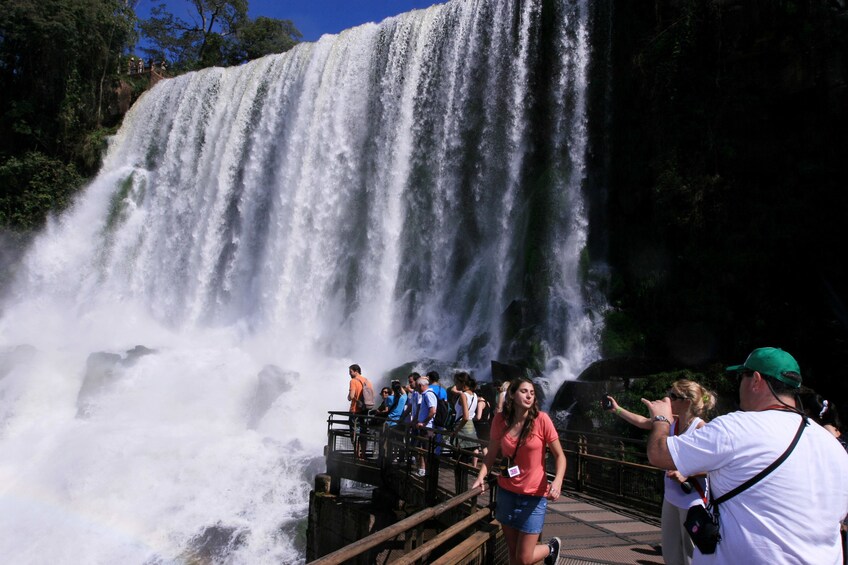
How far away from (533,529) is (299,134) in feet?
79.6

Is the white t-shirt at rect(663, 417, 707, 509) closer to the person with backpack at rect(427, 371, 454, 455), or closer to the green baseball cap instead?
the green baseball cap

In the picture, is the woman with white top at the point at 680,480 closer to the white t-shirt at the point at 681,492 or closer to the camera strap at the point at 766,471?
the white t-shirt at the point at 681,492

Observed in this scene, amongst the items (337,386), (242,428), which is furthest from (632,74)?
(242,428)

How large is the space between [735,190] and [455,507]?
13.4m

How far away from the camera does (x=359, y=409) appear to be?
1188 centimetres

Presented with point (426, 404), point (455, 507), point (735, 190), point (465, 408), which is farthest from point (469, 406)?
point (735, 190)

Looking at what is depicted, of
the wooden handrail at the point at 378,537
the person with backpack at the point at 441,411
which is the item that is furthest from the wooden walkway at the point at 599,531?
the wooden handrail at the point at 378,537

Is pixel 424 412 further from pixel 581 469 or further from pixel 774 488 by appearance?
pixel 774 488

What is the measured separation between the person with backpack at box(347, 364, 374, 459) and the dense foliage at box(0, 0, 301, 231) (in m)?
30.1

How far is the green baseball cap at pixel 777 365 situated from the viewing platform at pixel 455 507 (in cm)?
206

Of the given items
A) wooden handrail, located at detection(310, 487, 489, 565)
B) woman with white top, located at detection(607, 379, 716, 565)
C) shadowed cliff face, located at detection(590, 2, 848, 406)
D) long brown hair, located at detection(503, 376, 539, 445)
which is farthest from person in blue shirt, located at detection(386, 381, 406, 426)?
shadowed cliff face, located at detection(590, 2, 848, 406)

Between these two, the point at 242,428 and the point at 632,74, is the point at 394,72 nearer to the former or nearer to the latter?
the point at 632,74

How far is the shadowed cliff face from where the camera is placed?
15672mm

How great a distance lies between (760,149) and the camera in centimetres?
1711
